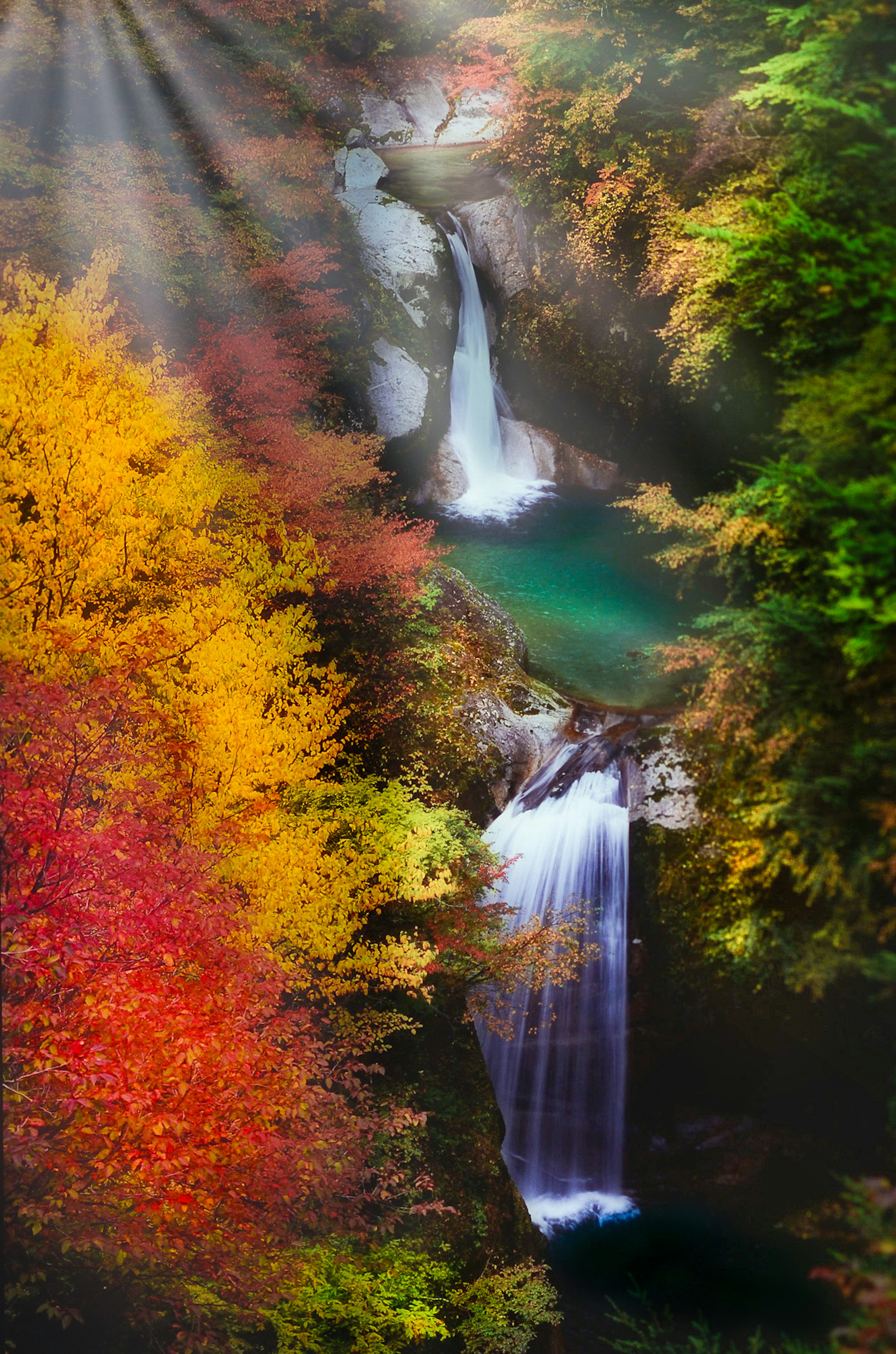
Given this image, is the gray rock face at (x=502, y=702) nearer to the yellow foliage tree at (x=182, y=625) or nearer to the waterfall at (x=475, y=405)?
the yellow foliage tree at (x=182, y=625)

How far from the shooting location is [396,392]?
33.8ft

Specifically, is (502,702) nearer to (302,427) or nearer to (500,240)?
(302,427)

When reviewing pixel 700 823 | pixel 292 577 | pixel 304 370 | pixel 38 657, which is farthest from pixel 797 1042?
pixel 304 370

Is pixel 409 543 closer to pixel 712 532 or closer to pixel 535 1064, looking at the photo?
pixel 712 532

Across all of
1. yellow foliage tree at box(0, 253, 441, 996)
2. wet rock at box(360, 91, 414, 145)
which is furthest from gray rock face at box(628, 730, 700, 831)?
wet rock at box(360, 91, 414, 145)

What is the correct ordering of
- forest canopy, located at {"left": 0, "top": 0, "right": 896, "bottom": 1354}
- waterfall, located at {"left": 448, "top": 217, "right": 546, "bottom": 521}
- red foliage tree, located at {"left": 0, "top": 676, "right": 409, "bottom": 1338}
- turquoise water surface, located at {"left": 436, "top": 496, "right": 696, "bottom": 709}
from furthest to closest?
1. waterfall, located at {"left": 448, "top": 217, "right": 546, "bottom": 521}
2. turquoise water surface, located at {"left": 436, "top": 496, "right": 696, "bottom": 709}
3. red foliage tree, located at {"left": 0, "top": 676, "right": 409, "bottom": 1338}
4. forest canopy, located at {"left": 0, "top": 0, "right": 896, "bottom": 1354}

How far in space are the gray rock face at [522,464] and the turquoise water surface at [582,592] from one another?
1.29 feet

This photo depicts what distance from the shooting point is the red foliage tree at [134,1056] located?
4590 millimetres

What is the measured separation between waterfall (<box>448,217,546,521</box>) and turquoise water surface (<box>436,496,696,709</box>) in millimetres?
737

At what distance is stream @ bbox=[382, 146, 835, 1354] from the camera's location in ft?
18.0

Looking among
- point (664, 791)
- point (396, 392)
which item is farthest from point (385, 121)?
point (664, 791)

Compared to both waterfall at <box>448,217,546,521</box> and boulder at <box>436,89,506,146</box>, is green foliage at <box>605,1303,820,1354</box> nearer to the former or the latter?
waterfall at <box>448,217,546,521</box>

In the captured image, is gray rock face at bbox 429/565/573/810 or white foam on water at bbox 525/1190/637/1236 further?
gray rock face at bbox 429/565/573/810

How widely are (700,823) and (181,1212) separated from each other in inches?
163
